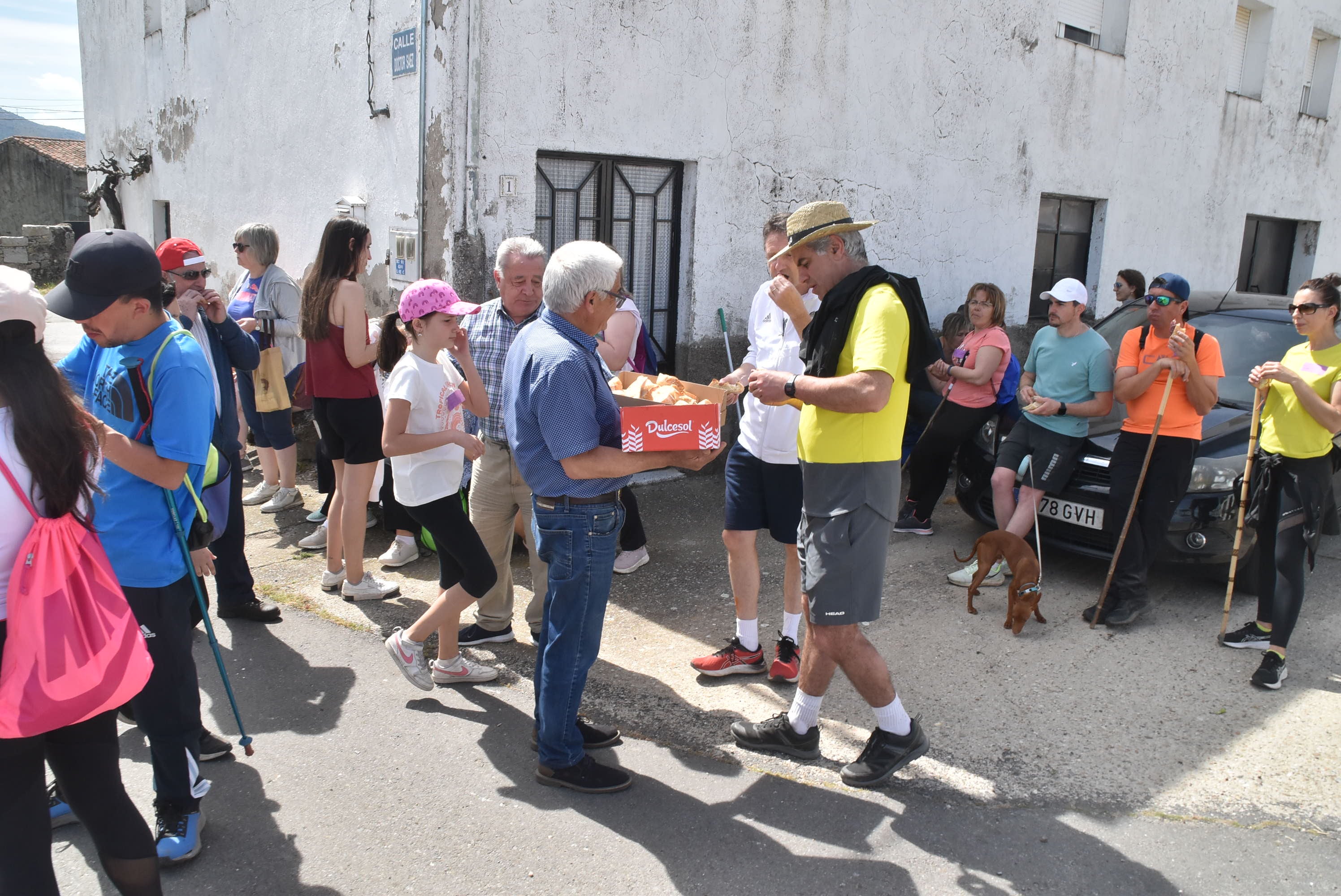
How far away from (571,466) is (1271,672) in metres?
3.32

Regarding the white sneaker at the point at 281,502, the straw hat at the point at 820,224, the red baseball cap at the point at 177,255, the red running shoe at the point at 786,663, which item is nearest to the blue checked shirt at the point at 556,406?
the straw hat at the point at 820,224

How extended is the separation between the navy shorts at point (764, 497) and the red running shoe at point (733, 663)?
0.54 m

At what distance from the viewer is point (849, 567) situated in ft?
10.6

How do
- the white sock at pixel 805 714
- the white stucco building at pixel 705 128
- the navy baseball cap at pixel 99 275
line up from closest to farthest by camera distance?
the navy baseball cap at pixel 99 275 → the white sock at pixel 805 714 → the white stucco building at pixel 705 128

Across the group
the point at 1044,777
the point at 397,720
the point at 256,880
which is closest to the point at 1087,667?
the point at 1044,777

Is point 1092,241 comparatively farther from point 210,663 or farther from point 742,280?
point 210,663

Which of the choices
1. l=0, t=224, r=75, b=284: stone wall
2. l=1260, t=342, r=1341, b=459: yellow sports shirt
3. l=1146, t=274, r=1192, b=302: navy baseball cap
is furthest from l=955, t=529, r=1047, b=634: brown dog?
l=0, t=224, r=75, b=284: stone wall

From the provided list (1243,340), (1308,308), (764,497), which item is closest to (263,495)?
(764,497)

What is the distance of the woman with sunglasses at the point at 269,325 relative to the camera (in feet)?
19.3

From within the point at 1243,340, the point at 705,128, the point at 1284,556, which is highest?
the point at 705,128

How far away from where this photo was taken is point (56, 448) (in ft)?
6.98

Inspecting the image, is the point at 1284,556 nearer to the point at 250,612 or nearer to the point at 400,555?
the point at 400,555

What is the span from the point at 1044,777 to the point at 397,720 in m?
2.48

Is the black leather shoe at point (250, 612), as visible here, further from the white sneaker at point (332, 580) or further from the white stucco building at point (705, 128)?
the white stucco building at point (705, 128)
